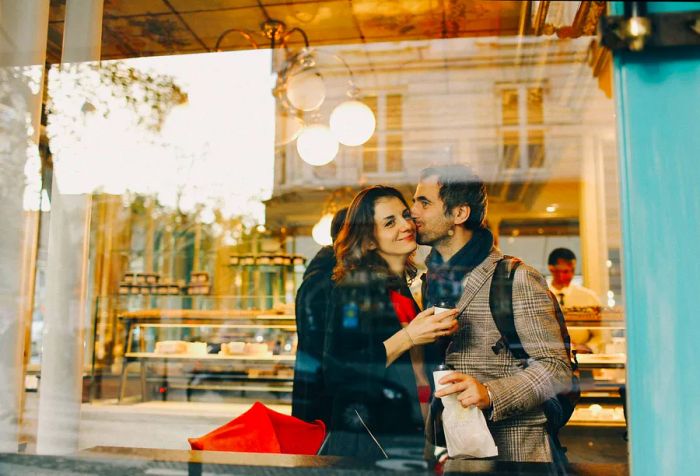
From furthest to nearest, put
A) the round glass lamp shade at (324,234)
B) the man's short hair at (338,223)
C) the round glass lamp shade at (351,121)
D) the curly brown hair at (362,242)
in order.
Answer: the round glass lamp shade at (351,121), the round glass lamp shade at (324,234), the man's short hair at (338,223), the curly brown hair at (362,242)

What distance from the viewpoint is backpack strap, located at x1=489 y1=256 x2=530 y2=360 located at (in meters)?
1.88

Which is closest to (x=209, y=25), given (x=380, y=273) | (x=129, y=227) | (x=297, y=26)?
(x=297, y=26)

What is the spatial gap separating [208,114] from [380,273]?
549 cm

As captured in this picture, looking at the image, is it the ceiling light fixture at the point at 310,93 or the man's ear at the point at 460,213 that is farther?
the ceiling light fixture at the point at 310,93

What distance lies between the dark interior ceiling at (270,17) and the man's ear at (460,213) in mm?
677

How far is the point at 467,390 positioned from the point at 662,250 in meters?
0.87

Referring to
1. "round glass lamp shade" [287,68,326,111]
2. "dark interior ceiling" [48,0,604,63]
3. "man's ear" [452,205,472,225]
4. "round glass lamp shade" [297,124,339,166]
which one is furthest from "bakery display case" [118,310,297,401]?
"man's ear" [452,205,472,225]

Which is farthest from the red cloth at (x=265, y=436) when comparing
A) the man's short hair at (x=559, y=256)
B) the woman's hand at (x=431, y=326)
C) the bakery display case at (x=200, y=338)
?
the man's short hair at (x=559, y=256)

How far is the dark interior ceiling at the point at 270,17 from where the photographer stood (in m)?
2.75

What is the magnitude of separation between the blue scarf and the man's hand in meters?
0.26

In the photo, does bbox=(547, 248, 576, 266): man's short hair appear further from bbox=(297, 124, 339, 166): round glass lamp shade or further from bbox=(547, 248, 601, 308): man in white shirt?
bbox=(297, 124, 339, 166): round glass lamp shade

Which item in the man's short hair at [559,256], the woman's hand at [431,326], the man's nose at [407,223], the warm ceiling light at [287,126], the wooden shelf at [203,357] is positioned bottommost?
the wooden shelf at [203,357]

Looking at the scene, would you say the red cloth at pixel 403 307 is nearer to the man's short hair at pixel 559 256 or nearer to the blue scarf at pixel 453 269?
the blue scarf at pixel 453 269

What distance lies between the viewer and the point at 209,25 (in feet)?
10.6
